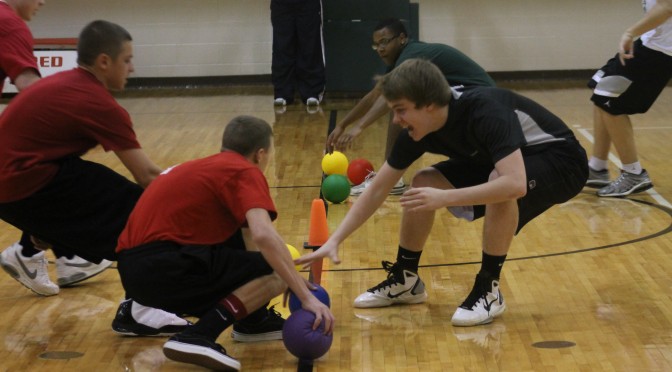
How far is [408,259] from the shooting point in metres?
4.59

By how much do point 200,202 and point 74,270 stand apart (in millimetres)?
1567

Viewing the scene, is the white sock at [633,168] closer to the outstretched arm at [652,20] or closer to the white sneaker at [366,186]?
the outstretched arm at [652,20]

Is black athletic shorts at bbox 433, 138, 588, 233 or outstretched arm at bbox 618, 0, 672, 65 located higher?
outstretched arm at bbox 618, 0, 672, 65

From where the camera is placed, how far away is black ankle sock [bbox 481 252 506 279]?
434 centimetres

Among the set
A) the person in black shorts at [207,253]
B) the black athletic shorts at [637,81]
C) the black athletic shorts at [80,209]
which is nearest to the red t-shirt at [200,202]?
the person in black shorts at [207,253]

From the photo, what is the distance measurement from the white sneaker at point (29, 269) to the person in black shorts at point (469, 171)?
1.60 meters

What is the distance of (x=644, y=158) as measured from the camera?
26.0ft

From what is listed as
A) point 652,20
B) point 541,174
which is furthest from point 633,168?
point 541,174

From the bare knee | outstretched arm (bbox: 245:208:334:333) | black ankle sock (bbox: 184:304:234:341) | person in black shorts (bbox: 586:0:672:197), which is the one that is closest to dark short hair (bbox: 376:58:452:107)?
outstretched arm (bbox: 245:208:334:333)

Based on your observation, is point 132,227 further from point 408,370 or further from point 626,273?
point 626,273

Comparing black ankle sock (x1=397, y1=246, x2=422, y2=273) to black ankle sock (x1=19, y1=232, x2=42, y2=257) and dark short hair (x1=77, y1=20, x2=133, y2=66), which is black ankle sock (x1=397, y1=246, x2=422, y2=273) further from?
black ankle sock (x1=19, y1=232, x2=42, y2=257)

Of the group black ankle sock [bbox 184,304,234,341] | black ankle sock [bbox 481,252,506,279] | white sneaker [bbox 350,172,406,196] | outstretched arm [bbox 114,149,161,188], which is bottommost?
white sneaker [bbox 350,172,406,196]

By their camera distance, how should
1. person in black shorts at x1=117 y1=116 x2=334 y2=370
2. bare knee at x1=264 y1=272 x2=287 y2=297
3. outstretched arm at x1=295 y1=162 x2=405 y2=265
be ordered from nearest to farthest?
person in black shorts at x1=117 y1=116 x2=334 y2=370 < bare knee at x1=264 y1=272 x2=287 y2=297 < outstretched arm at x1=295 y1=162 x2=405 y2=265

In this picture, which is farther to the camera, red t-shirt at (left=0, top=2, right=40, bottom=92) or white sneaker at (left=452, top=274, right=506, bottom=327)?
red t-shirt at (left=0, top=2, right=40, bottom=92)
